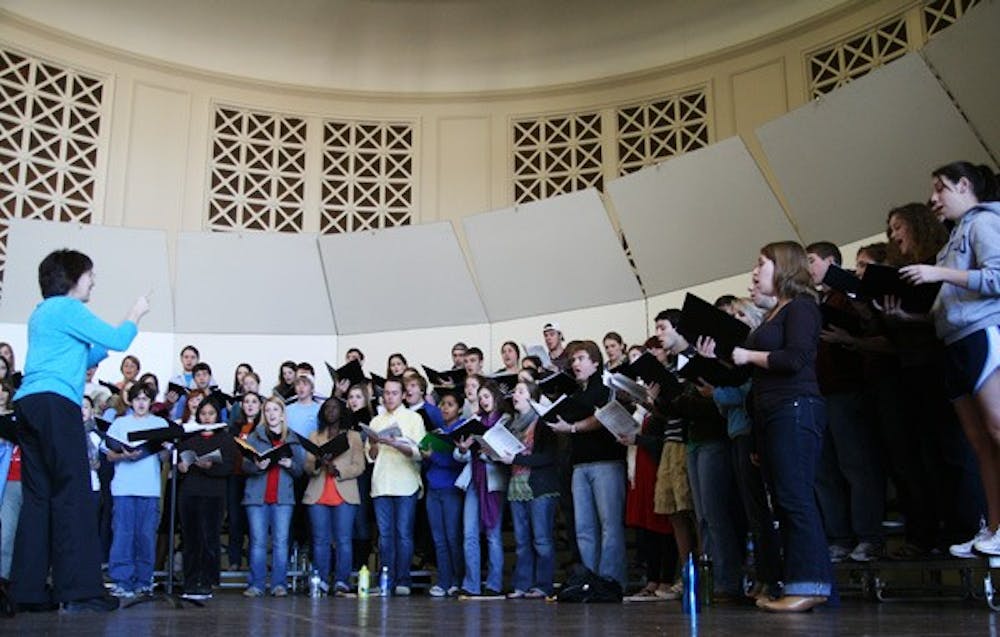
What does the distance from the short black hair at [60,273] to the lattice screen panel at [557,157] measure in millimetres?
7120

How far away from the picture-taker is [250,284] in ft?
31.6

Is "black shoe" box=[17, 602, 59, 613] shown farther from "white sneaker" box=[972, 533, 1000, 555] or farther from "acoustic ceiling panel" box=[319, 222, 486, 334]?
"acoustic ceiling panel" box=[319, 222, 486, 334]

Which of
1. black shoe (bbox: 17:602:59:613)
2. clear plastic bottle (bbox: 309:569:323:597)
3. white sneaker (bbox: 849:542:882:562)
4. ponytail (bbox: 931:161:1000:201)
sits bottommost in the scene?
clear plastic bottle (bbox: 309:569:323:597)

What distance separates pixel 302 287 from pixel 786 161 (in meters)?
4.81

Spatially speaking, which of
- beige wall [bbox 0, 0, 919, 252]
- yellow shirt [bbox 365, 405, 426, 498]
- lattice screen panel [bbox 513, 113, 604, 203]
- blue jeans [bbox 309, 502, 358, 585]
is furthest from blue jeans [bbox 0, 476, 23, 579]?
lattice screen panel [bbox 513, 113, 604, 203]

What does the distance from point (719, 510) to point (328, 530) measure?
3040 millimetres

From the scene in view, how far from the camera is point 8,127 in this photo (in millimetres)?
9742

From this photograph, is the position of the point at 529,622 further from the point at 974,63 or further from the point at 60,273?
the point at 974,63

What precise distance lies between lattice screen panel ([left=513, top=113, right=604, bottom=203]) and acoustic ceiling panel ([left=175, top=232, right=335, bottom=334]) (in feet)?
8.54

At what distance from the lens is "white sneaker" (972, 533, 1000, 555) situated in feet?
11.1

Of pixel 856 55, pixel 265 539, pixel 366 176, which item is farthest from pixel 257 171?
pixel 856 55

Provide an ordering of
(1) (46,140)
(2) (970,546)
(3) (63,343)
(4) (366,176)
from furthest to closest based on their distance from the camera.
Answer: (4) (366,176)
(1) (46,140)
(3) (63,343)
(2) (970,546)

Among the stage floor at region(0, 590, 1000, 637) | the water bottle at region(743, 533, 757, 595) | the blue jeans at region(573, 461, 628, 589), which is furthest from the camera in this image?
the blue jeans at region(573, 461, 628, 589)

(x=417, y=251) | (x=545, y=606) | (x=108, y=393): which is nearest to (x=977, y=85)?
(x=545, y=606)
